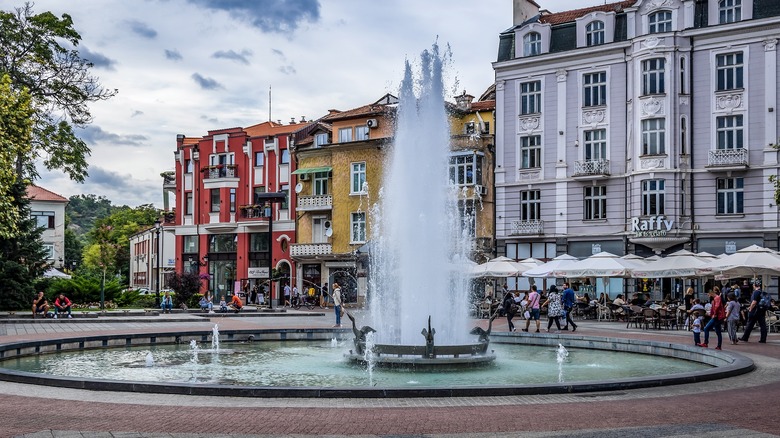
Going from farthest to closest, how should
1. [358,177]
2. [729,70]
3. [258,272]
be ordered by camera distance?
[258,272], [358,177], [729,70]

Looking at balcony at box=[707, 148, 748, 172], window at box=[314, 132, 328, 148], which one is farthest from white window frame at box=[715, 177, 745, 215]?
window at box=[314, 132, 328, 148]

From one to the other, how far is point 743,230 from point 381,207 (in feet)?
81.4

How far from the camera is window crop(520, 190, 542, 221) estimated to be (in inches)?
2041

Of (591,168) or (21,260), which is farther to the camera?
(591,168)

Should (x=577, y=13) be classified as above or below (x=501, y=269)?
above

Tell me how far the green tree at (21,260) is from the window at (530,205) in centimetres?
2786

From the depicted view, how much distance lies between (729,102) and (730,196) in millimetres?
5052

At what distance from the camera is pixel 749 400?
1380 cm

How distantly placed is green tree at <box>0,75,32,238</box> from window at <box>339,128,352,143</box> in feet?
103

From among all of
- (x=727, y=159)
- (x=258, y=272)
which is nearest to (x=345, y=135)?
(x=258, y=272)

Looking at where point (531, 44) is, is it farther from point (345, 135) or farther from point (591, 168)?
point (345, 135)

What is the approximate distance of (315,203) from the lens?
2489 inches

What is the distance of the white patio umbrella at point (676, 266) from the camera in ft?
114

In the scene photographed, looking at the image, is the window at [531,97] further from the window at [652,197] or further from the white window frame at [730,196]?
the white window frame at [730,196]
